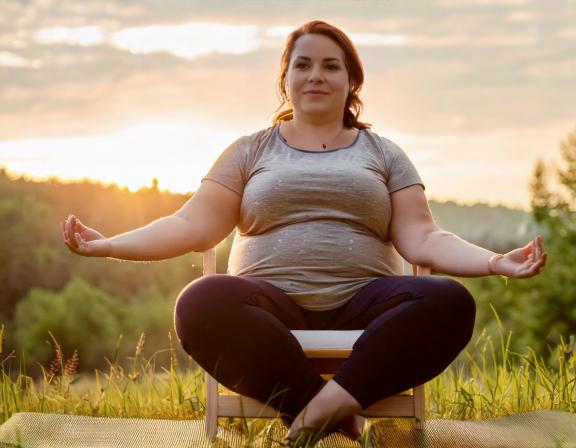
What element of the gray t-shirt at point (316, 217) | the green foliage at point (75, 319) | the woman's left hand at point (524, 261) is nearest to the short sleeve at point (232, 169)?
the gray t-shirt at point (316, 217)

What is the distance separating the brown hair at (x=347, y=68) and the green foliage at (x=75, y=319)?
18022 mm

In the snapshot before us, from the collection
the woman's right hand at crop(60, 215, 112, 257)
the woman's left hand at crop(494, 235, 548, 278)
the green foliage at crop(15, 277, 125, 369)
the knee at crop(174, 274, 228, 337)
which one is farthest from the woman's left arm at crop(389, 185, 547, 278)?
the green foliage at crop(15, 277, 125, 369)

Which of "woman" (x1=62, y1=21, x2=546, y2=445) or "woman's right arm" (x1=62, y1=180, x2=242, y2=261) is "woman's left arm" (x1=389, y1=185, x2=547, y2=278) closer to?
"woman" (x1=62, y1=21, x2=546, y2=445)

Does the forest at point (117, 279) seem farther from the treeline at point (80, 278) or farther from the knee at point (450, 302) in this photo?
the knee at point (450, 302)

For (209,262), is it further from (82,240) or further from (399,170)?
(399,170)

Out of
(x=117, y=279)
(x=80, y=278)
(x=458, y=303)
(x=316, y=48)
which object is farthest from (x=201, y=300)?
(x=117, y=279)

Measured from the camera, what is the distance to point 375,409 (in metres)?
2.81

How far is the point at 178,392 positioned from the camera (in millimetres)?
3523

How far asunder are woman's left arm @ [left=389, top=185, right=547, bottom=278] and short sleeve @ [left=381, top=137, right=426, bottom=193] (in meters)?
0.02

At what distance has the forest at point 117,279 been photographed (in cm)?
1919

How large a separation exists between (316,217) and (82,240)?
2.47 ft

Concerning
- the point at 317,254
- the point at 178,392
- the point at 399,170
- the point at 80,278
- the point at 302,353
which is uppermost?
the point at 399,170

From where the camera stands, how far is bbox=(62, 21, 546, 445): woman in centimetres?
249

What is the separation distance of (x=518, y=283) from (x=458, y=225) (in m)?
3.45
